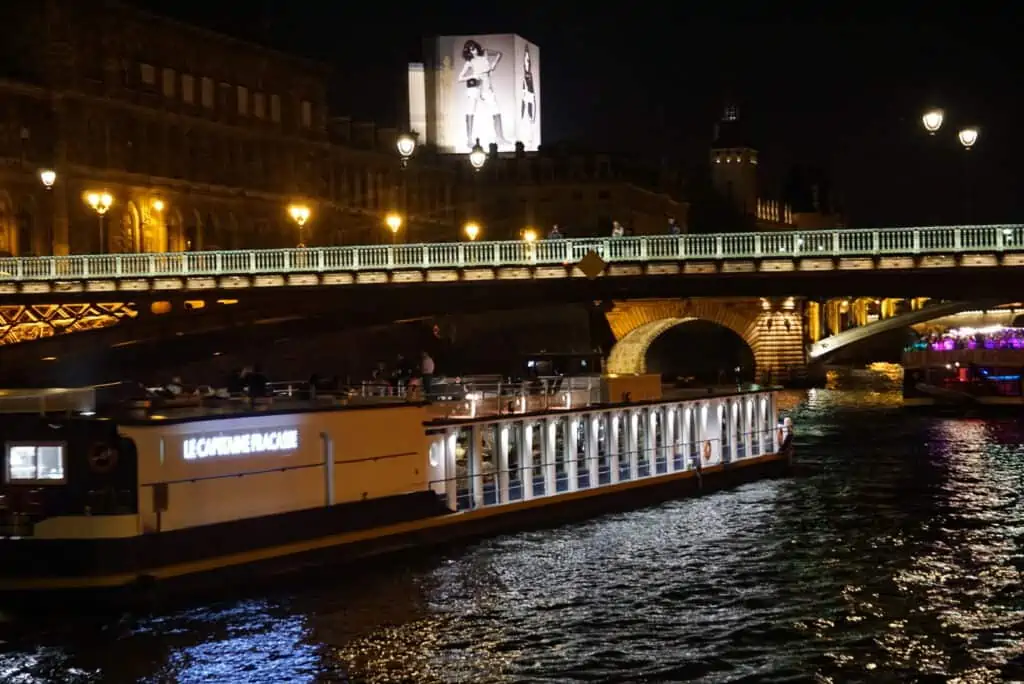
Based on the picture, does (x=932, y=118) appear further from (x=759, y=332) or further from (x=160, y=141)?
(x=759, y=332)

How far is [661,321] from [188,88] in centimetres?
2997

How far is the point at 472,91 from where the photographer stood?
13525cm

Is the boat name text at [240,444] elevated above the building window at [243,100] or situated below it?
below

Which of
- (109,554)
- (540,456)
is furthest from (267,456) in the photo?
(540,456)

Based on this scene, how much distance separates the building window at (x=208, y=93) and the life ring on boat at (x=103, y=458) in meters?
70.7

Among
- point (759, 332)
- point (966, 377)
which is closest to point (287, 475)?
point (966, 377)

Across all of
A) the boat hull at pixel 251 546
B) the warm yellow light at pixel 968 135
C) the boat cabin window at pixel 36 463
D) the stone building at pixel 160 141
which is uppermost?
the stone building at pixel 160 141

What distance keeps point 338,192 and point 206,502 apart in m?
81.3

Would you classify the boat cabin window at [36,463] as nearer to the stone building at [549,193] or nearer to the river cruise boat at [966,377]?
the river cruise boat at [966,377]

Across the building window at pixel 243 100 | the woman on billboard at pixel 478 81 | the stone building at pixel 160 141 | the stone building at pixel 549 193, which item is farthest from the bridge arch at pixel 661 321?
the woman on billboard at pixel 478 81

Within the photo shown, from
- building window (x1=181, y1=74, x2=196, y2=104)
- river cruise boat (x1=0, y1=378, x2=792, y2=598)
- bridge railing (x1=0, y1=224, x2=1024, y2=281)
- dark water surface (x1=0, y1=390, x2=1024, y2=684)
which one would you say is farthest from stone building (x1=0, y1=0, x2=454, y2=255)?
dark water surface (x1=0, y1=390, x2=1024, y2=684)

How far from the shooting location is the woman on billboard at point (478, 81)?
135250mm

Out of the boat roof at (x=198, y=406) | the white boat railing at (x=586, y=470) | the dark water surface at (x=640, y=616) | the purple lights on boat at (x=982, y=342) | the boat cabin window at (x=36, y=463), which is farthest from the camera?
the purple lights on boat at (x=982, y=342)

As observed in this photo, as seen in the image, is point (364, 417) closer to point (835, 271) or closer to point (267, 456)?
point (267, 456)
